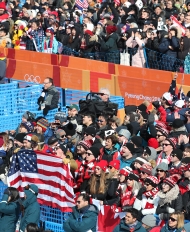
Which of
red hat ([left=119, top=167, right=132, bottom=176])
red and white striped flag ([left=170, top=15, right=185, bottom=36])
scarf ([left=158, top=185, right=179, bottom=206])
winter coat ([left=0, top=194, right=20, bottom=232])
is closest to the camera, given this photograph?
scarf ([left=158, top=185, right=179, bottom=206])

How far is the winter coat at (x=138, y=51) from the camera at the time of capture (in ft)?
87.5

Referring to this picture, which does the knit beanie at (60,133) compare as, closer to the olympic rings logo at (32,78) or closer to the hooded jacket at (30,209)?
the hooded jacket at (30,209)

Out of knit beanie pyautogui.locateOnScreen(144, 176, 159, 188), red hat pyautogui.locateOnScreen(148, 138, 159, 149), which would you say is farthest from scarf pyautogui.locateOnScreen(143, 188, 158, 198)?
red hat pyautogui.locateOnScreen(148, 138, 159, 149)

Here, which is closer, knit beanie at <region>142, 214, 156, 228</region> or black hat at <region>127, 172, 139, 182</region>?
knit beanie at <region>142, 214, 156, 228</region>

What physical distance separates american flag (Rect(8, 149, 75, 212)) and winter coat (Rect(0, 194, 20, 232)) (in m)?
0.58

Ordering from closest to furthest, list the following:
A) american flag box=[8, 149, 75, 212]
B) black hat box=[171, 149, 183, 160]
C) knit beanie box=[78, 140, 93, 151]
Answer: american flag box=[8, 149, 75, 212], black hat box=[171, 149, 183, 160], knit beanie box=[78, 140, 93, 151]

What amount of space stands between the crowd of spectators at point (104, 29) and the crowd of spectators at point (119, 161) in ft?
8.96

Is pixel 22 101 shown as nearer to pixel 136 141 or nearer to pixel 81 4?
pixel 136 141

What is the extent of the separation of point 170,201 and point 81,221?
153cm

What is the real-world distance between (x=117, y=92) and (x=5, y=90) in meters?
2.63

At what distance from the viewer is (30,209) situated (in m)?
18.1

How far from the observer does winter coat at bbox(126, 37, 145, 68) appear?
87.5 feet

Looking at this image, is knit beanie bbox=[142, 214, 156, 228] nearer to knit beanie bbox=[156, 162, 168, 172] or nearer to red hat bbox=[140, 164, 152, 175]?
red hat bbox=[140, 164, 152, 175]

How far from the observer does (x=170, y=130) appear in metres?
21.5
